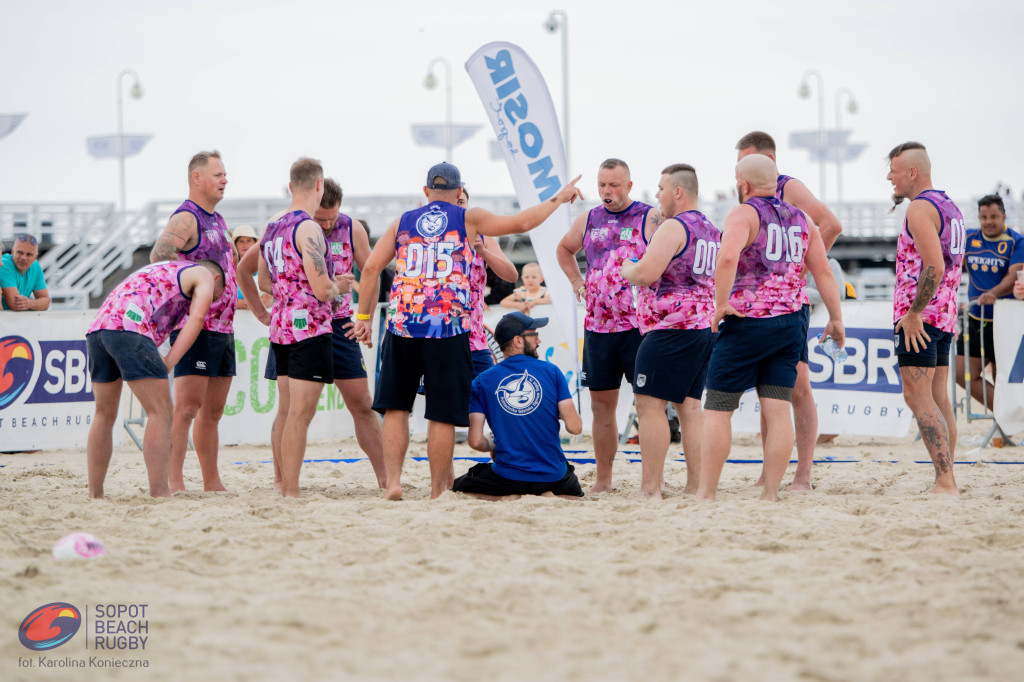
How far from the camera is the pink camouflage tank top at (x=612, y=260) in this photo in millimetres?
5270

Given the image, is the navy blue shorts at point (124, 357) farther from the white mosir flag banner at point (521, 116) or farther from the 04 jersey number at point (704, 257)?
the white mosir flag banner at point (521, 116)

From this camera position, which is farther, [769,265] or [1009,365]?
[1009,365]

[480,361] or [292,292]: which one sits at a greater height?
[292,292]

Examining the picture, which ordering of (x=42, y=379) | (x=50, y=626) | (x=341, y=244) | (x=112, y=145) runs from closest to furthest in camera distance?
(x=50, y=626)
(x=341, y=244)
(x=42, y=379)
(x=112, y=145)

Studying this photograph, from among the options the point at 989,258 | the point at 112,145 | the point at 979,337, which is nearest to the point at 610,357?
the point at 979,337

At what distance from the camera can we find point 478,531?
381 cm

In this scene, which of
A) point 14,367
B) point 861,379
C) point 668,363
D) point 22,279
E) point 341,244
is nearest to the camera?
point 668,363

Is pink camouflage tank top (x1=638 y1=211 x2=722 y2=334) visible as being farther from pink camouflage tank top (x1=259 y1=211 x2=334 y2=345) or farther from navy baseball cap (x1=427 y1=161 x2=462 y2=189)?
pink camouflage tank top (x1=259 y1=211 x2=334 y2=345)

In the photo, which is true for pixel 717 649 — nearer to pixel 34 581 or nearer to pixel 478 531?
pixel 478 531

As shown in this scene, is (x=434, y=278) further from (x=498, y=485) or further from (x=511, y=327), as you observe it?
(x=498, y=485)

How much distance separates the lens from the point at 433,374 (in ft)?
15.8

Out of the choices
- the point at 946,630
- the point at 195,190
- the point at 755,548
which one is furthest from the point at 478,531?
the point at 195,190

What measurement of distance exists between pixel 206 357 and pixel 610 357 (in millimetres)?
2330

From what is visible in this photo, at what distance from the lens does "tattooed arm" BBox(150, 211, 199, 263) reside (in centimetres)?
520
